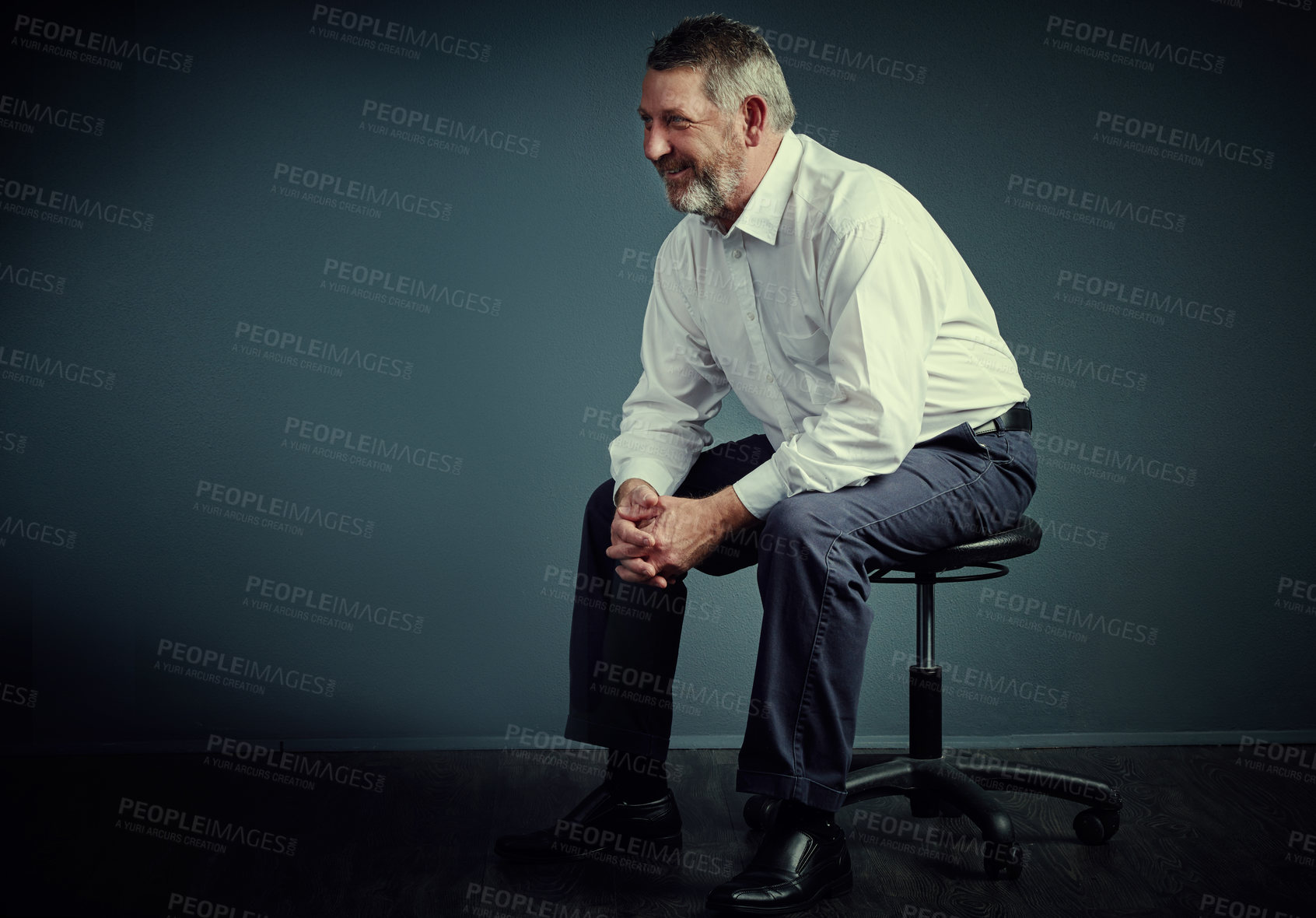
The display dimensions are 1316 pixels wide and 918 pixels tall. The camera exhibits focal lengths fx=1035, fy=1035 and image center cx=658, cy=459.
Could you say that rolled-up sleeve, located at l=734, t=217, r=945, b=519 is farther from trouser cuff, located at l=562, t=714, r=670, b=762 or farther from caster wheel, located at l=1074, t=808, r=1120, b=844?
caster wheel, located at l=1074, t=808, r=1120, b=844

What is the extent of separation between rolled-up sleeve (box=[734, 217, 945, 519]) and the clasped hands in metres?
0.04

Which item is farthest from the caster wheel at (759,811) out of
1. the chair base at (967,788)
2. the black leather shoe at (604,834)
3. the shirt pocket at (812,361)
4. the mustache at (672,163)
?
the mustache at (672,163)

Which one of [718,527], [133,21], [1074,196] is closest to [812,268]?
[718,527]

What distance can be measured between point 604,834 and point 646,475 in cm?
63

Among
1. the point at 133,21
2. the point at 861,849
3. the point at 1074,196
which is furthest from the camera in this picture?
the point at 1074,196

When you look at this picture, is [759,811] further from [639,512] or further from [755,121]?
[755,121]

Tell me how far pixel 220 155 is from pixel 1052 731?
90.3 inches

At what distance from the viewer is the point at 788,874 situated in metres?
1.51

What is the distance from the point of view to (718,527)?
168 cm

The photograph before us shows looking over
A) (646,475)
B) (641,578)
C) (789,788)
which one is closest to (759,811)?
(789,788)

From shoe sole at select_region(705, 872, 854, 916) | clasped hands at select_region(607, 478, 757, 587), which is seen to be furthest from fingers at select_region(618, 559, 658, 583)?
shoe sole at select_region(705, 872, 854, 916)

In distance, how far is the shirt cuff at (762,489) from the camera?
1.64 m

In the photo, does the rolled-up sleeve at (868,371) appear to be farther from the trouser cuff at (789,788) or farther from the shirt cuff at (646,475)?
the trouser cuff at (789,788)

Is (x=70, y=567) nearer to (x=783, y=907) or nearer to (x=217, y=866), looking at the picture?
(x=217, y=866)
